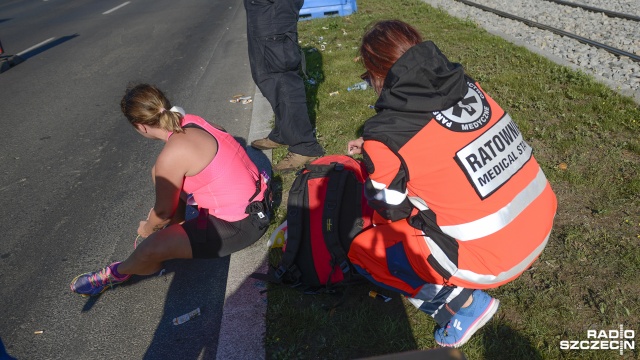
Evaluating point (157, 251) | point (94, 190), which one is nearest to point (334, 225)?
point (157, 251)

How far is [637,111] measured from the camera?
4.79 m

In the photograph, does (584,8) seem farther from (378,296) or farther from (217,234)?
(217,234)

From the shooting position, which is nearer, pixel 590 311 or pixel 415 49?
pixel 415 49

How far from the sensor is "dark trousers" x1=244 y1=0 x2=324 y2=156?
4316 mm

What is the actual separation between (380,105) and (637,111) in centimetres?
371

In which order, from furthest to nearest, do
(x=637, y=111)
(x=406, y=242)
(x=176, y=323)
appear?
1. (x=637, y=111)
2. (x=176, y=323)
3. (x=406, y=242)

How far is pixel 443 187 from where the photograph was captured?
2.26 metres

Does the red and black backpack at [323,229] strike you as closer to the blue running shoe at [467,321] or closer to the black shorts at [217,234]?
the black shorts at [217,234]

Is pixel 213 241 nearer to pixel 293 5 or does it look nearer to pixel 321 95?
pixel 293 5

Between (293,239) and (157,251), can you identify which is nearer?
(293,239)

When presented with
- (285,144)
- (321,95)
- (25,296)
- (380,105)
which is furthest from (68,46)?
(380,105)

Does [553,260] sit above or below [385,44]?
below

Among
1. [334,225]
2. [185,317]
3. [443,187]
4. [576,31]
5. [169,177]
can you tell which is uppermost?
[443,187]

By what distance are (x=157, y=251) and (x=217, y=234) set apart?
0.38 metres
